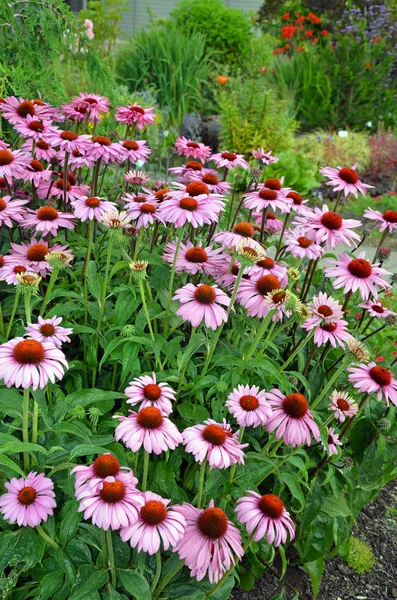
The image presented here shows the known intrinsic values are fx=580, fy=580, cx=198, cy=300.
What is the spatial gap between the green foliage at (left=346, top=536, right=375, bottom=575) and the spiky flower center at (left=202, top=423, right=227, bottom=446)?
113 centimetres

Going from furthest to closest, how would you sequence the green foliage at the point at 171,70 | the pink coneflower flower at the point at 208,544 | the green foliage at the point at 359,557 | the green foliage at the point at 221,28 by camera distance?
Answer: 1. the green foliage at the point at 221,28
2. the green foliage at the point at 171,70
3. the green foliage at the point at 359,557
4. the pink coneflower flower at the point at 208,544

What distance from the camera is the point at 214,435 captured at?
1.30m

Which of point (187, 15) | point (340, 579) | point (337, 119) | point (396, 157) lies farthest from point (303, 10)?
point (340, 579)

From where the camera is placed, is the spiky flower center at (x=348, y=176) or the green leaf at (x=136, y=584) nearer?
the green leaf at (x=136, y=584)

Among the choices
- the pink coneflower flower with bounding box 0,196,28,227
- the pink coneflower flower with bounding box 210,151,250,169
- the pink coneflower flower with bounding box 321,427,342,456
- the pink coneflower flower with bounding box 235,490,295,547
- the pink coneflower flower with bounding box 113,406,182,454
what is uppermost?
the pink coneflower flower with bounding box 210,151,250,169

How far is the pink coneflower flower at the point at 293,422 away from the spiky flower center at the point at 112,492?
17.8 inches

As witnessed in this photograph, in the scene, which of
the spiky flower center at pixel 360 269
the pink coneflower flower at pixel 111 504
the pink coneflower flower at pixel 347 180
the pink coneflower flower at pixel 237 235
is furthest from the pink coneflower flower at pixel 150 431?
the pink coneflower flower at pixel 347 180

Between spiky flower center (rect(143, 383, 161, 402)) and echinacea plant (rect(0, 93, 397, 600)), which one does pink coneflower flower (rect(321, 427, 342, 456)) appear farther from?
spiky flower center (rect(143, 383, 161, 402))

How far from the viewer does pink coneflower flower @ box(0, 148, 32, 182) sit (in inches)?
72.6

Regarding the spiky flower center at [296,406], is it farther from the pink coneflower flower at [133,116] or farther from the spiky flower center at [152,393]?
the pink coneflower flower at [133,116]

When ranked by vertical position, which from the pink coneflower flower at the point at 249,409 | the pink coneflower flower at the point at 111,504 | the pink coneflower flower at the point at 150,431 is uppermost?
the pink coneflower flower at the point at 150,431

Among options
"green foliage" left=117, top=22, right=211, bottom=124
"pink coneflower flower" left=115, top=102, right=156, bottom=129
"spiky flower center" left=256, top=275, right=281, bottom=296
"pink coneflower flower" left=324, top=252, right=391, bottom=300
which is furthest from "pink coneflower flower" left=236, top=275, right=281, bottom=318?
"green foliage" left=117, top=22, right=211, bottom=124

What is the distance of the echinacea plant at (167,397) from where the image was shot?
126cm

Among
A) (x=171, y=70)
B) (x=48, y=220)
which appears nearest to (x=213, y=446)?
(x=48, y=220)
